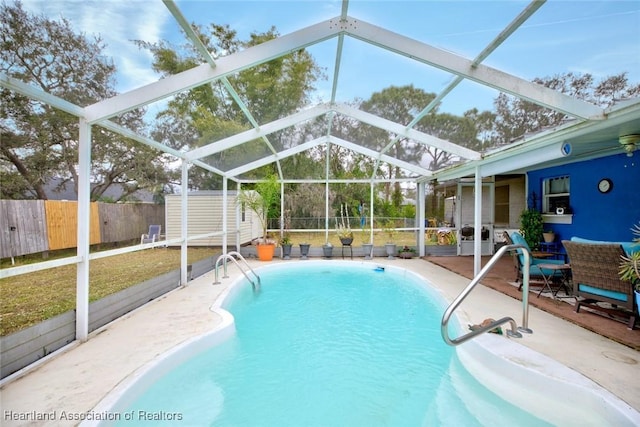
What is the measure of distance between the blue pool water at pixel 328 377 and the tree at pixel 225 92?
3326mm

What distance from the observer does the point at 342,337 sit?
450 centimetres

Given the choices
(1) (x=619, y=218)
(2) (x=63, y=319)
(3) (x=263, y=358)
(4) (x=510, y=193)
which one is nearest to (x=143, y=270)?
(2) (x=63, y=319)

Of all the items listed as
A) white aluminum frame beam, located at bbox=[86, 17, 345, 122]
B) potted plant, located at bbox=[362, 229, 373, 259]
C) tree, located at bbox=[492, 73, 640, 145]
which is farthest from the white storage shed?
tree, located at bbox=[492, 73, 640, 145]

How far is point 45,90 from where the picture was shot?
3.09 m

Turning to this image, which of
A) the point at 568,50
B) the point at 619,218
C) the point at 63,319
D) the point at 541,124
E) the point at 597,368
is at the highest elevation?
the point at 568,50

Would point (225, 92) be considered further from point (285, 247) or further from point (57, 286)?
point (285, 247)

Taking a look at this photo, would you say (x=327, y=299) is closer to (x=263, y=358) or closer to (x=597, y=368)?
(x=263, y=358)

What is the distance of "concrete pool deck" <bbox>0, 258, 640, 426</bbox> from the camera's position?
7.59ft

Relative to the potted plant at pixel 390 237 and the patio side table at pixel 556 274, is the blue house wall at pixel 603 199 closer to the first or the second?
the patio side table at pixel 556 274

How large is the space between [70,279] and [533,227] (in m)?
11.1

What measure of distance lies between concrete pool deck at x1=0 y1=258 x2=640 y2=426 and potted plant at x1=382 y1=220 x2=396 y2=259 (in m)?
5.07

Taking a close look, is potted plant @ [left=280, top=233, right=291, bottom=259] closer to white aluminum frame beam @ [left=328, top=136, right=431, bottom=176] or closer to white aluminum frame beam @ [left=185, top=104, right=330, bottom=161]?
white aluminum frame beam @ [left=328, top=136, right=431, bottom=176]

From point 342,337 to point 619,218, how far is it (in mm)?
6009

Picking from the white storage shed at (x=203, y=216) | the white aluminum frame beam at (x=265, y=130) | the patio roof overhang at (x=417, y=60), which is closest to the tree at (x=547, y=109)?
the patio roof overhang at (x=417, y=60)
